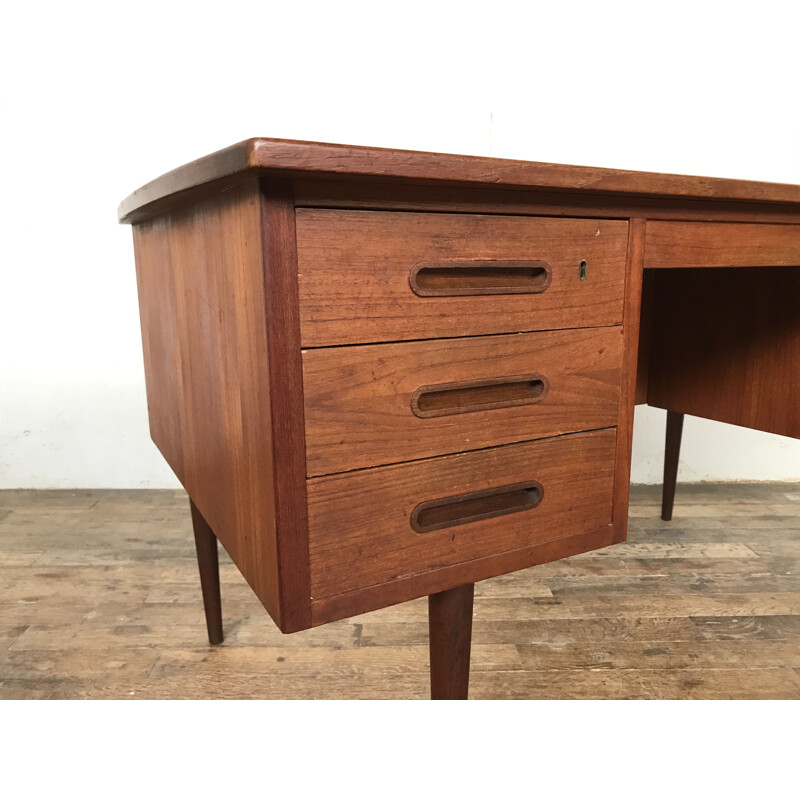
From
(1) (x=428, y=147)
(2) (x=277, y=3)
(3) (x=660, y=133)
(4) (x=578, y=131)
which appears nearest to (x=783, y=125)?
(3) (x=660, y=133)

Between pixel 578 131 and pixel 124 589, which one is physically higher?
pixel 578 131

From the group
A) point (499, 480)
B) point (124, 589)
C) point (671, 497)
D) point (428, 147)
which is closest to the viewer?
point (499, 480)

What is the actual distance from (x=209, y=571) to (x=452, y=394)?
31.4 inches

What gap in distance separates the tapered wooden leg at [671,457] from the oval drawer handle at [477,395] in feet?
4.09

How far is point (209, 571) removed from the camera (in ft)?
4.20

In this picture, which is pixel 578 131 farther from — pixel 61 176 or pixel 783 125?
pixel 61 176

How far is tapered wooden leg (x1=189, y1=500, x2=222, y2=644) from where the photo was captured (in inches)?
48.9

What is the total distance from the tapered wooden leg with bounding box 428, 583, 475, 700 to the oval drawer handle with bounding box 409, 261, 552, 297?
0.32 meters

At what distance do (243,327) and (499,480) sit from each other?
0.30 m

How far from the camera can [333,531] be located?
63cm

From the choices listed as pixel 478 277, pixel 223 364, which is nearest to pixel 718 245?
pixel 478 277

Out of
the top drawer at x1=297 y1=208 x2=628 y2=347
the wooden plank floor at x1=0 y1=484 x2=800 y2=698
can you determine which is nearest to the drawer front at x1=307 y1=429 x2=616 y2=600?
the top drawer at x1=297 y1=208 x2=628 y2=347

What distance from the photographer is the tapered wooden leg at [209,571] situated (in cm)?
124

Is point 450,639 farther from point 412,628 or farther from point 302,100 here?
point 302,100
